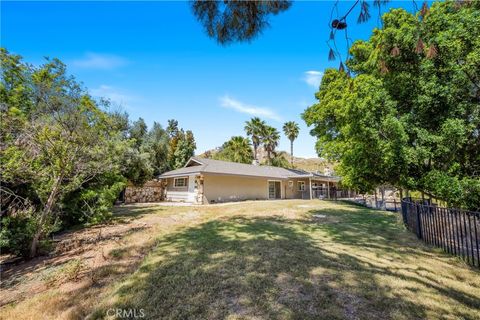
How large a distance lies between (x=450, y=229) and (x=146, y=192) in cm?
2231

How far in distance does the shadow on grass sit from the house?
12.7m

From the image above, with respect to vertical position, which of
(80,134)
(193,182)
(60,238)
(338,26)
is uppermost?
(338,26)

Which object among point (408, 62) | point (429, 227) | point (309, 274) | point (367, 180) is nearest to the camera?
point (309, 274)

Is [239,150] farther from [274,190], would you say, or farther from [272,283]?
[272,283]

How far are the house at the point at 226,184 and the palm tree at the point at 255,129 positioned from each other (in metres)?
10.3

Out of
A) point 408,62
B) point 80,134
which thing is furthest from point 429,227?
point 80,134

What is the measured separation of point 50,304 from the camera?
355cm

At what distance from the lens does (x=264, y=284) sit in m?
3.92

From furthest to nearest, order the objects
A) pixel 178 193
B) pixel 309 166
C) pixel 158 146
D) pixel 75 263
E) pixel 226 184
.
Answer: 1. pixel 309 166
2. pixel 158 146
3. pixel 178 193
4. pixel 226 184
5. pixel 75 263

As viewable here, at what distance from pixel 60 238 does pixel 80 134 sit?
4.09 m

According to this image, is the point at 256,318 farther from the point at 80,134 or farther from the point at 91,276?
the point at 80,134

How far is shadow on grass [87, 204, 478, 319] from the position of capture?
3.13 meters

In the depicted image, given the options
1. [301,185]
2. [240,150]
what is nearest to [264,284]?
[301,185]

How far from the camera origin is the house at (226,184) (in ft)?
63.6
